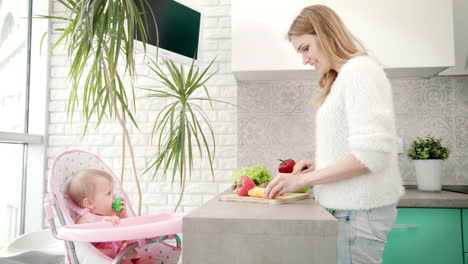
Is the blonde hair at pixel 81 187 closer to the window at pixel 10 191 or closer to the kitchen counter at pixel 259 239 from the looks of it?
the kitchen counter at pixel 259 239

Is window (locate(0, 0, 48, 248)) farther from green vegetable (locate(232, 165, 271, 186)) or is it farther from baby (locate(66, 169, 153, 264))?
green vegetable (locate(232, 165, 271, 186))

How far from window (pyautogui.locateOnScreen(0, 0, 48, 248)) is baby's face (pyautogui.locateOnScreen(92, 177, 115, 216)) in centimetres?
126

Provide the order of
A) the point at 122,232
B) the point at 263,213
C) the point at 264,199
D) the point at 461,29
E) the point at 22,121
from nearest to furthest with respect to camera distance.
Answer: the point at 263,213, the point at 264,199, the point at 122,232, the point at 461,29, the point at 22,121

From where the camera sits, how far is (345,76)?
1.20 meters

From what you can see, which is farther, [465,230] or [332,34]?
[465,230]

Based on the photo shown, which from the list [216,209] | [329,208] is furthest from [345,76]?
[216,209]

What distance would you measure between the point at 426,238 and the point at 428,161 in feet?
1.74

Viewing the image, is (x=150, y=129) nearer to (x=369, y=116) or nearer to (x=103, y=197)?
(x=103, y=197)

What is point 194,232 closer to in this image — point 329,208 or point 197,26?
point 329,208

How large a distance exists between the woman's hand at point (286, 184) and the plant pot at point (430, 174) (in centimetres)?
148

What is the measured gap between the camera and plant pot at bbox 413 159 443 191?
229 centimetres

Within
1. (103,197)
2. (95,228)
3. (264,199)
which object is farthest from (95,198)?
(264,199)

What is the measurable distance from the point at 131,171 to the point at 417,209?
78.3 inches

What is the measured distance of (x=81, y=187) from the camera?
1839 mm
